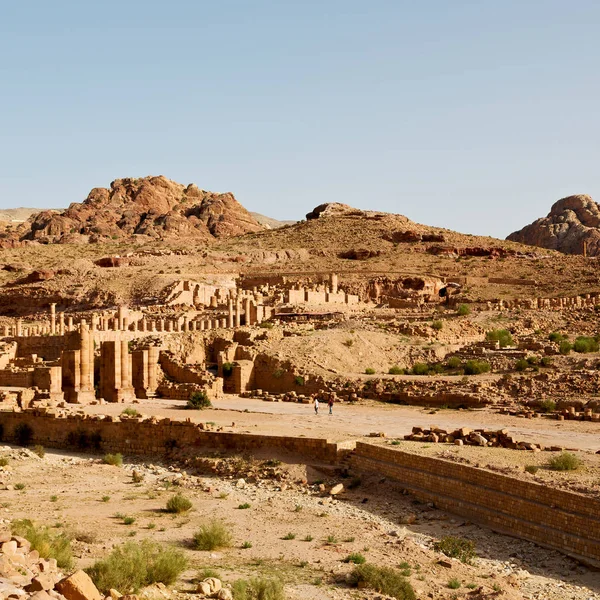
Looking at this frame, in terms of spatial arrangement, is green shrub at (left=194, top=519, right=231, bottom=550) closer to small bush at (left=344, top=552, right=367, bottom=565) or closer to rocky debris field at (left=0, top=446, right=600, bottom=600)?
rocky debris field at (left=0, top=446, right=600, bottom=600)

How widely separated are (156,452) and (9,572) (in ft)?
48.6

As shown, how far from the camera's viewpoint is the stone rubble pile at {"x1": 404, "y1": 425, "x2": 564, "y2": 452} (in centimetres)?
2136

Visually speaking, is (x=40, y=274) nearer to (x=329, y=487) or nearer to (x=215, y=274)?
(x=215, y=274)

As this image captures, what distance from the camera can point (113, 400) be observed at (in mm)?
32062

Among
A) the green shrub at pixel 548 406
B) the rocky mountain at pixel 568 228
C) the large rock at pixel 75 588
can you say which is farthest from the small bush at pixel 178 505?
the rocky mountain at pixel 568 228

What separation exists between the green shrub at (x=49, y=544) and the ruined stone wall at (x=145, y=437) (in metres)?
8.05

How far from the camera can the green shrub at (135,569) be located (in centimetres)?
1253

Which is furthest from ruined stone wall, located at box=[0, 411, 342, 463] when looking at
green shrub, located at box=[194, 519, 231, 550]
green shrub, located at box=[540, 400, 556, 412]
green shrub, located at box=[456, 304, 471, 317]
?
green shrub, located at box=[456, 304, 471, 317]

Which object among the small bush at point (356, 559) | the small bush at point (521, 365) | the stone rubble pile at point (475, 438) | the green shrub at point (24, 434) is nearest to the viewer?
the small bush at point (356, 559)

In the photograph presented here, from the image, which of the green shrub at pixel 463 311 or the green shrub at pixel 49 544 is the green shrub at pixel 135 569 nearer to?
the green shrub at pixel 49 544

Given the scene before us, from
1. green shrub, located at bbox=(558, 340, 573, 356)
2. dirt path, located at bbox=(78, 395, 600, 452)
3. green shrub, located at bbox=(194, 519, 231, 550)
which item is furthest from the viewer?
green shrub, located at bbox=(558, 340, 573, 356)

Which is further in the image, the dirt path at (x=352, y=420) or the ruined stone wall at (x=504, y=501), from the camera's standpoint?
the dirt path at (x=352, y=420)

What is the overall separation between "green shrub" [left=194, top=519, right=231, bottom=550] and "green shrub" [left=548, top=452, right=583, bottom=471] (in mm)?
6431

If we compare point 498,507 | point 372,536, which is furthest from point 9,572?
point 498,507
